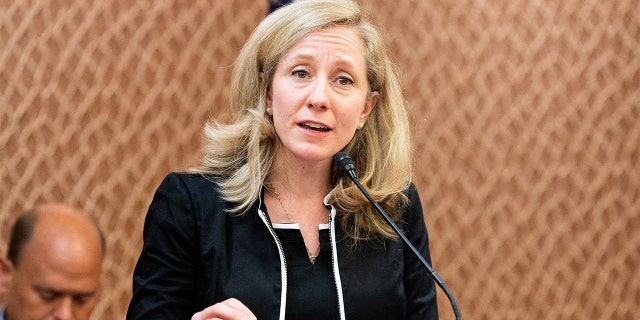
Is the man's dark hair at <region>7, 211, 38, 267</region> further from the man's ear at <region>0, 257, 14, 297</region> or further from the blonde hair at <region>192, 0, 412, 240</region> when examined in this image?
the blonde hair at <region>192, 0, 412, 240</region>

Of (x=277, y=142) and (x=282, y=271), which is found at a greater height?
(x=277, y=142)

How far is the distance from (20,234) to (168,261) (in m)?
0.74

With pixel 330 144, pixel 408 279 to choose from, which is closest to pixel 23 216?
pixel 330 144

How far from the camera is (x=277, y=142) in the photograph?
80.0 inches

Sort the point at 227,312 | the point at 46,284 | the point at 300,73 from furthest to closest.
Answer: the point at 300,73
the point at 227,312
the point at 46,284

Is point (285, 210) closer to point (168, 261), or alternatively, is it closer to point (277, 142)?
point (277, 142)

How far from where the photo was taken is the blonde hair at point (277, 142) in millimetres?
1988

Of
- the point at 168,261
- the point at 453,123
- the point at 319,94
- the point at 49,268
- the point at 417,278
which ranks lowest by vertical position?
the point at 417,278

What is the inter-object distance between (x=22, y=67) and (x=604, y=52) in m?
2.05

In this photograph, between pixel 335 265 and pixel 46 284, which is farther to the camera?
pixel 335 265

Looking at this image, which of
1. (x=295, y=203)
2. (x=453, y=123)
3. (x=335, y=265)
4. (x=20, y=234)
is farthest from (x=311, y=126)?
(x=453, y=123)

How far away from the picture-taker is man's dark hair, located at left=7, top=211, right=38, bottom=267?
1.10 meters

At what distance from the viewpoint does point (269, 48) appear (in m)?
2.01

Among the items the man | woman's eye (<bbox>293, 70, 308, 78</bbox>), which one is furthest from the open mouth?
the man
